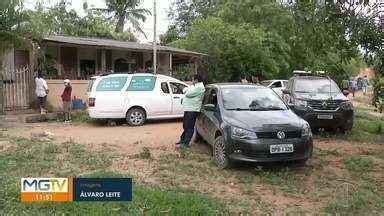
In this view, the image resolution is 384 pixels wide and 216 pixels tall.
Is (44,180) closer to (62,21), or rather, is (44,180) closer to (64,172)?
(64,172)

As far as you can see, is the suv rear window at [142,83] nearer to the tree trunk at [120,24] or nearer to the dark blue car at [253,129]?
the dark blue car at [253,129]

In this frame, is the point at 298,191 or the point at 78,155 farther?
the point at 78,155

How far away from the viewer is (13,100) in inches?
779

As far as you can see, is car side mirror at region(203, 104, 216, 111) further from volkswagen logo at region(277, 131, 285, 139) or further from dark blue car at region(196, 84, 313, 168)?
volkswagen logo at region(277, 131, 285, 139)

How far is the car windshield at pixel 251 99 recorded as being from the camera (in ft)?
34.1

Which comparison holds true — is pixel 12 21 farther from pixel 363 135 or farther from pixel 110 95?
pixel 363 135

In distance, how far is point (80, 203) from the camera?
22.5 ft

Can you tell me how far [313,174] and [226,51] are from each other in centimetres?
2008

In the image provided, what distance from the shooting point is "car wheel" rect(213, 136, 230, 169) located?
9.59m

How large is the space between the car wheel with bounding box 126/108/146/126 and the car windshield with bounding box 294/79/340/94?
493cm

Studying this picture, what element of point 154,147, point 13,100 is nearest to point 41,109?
point 13,100

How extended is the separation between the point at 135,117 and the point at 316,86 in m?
5.60

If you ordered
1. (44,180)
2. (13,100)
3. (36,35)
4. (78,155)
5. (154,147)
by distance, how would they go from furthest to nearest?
(13,100)
(36,35)
(154,147)
(78,155)
(44,180)

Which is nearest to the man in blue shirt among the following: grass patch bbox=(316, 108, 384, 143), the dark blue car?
the dark blue car
